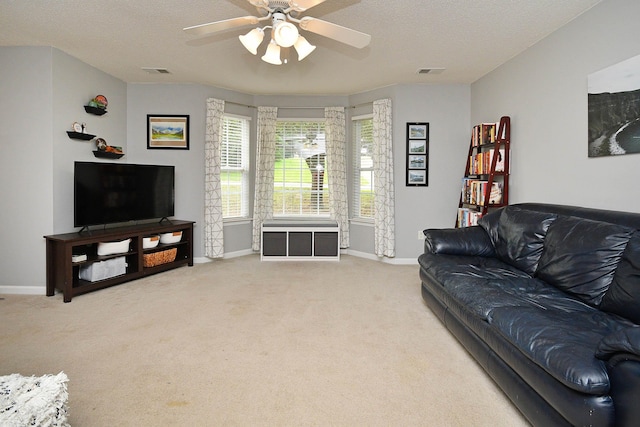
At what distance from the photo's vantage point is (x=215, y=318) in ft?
10.2

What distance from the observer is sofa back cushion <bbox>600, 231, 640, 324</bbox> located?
1779 millimetres

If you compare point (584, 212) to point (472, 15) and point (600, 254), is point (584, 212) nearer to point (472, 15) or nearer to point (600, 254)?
point (600, 254)

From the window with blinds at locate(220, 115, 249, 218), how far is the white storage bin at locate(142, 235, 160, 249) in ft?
3.98

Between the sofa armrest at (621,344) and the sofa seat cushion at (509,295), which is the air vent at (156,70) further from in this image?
the sofa armrest at (621,344)

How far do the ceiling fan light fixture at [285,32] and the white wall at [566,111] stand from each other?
2.30m

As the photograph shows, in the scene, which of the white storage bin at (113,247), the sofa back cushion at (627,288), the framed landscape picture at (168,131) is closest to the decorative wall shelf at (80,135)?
the framed landscape picture at (168,131)

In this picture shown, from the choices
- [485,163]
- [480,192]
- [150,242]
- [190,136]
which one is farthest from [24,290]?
[485,163]

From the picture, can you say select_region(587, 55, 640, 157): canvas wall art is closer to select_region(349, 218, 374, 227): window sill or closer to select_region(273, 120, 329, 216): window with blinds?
select_region(349, 218, 374, 227): window sill

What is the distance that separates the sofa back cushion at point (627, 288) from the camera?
1.78m

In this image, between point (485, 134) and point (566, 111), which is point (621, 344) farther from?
point (485, 134)

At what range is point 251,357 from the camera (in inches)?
94.6


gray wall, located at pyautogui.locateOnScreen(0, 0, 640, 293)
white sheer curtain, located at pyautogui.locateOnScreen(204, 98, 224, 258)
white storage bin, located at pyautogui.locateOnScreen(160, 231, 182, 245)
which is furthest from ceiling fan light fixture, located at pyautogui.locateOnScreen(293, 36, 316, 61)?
white storage bin, located at pyautogui.locateOnScreen(160, 231, 182, 245)

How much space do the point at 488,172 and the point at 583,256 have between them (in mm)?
2075

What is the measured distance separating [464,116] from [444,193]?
1.13 meters
